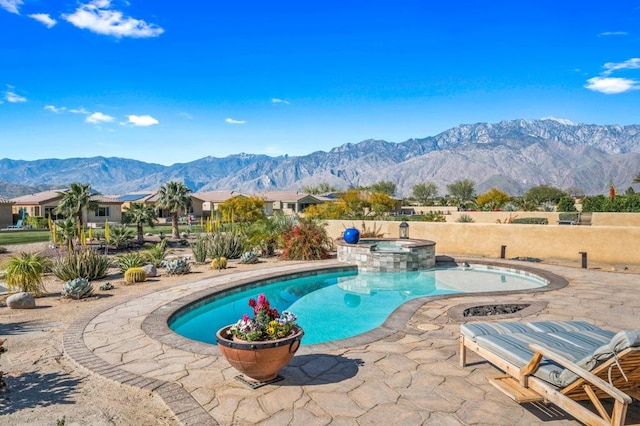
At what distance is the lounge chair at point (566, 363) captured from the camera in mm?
3258

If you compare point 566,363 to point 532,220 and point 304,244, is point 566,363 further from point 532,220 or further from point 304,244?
point 532,220

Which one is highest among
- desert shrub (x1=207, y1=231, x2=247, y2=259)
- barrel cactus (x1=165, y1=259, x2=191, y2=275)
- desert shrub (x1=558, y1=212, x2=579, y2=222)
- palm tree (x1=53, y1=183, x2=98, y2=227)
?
palm tree (x1=53, y1=183, x2=98, y2=227)

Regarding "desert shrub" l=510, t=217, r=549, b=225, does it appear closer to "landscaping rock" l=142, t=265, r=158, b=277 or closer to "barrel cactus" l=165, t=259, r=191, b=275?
"barrel cactus" l=165, t=259, r=191, b=275

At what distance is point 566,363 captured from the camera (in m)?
3.42

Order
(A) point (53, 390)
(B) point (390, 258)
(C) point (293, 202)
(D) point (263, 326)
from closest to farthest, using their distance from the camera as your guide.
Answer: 1. (D) point (263, 326)
2. (A) point (53, 390)
3. (B) point (390, 258)
4. (C) point (293, 202)

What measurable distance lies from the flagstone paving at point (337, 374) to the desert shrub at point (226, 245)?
7.09m

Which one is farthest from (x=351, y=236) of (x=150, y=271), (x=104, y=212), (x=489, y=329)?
(x=104, y=212)

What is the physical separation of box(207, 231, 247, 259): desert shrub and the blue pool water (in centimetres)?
404

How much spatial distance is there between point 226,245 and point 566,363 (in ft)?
43.8

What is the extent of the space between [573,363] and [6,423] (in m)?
5.17

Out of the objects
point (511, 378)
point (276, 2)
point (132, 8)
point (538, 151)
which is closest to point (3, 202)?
point (132, 8)

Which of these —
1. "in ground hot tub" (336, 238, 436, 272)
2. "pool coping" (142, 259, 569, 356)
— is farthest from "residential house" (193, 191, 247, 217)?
"pool coping" (142, 259, 569, 356)

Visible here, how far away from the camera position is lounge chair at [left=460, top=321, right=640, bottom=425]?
326cm

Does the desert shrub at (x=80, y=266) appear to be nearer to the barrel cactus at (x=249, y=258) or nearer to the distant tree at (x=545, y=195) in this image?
the barrel cactus at (x=249, y=258)
